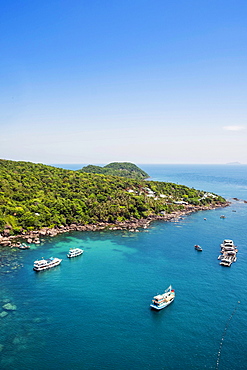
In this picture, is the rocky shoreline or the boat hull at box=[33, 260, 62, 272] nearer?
the boat hull at box=[33, 260, 62, 272]

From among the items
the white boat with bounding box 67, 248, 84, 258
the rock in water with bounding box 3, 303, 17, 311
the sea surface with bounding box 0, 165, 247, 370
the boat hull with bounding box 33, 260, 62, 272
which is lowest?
the sea surface with bounding box 0, 165, 247, 370

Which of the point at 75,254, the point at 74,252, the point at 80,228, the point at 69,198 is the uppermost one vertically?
the point at 69,198

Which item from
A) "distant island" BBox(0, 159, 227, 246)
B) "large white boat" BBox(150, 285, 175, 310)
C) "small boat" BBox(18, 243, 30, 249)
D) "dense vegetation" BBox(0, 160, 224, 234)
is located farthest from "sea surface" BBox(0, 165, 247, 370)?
"dense vegetation" BBox(0, 160, 224, 234)

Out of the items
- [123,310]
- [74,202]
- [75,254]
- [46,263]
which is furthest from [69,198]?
[123,310]

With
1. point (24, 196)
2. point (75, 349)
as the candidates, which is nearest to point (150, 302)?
point (75, 349)

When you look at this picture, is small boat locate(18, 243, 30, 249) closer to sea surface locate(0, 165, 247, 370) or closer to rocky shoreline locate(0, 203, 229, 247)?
rocky shoreline locate(0, 203, 229, 247)

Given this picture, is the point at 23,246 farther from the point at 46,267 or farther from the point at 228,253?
the point at 228,253

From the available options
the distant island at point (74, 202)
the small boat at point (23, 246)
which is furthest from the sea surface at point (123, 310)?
the distant island at point (74, 202)
